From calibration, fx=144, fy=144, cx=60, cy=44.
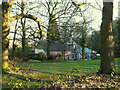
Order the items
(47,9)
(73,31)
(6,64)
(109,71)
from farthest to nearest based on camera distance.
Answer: (73,31) → (47,9) → (6,64) → (109,71)

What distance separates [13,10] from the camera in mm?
19812

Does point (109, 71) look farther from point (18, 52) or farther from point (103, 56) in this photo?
point (18, 52)

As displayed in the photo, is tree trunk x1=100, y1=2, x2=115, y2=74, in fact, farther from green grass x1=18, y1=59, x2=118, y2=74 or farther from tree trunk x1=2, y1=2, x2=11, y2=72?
tree trunk x1=2, y1=2, x2=11, y2=72

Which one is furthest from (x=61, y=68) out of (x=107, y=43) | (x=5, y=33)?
(x=5, y=33)

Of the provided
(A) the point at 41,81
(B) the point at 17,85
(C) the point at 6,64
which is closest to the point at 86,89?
(A) the point at 41,81

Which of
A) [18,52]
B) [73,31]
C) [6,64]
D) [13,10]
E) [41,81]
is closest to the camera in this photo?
[41,81]

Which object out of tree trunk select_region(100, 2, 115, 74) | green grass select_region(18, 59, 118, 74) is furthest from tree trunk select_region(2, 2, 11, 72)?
tree trunk select_region(100, 2, 115, 74)

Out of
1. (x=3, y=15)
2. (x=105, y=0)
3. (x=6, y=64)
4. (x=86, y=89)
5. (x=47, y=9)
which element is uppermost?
(x=47, y=9)

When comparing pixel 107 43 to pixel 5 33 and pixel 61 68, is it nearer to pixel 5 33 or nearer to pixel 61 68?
pixel 61 68

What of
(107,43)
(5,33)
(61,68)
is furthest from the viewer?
(61,68)

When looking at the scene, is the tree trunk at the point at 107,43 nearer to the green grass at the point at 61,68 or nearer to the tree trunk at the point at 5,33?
the green grass at the point at 61,68

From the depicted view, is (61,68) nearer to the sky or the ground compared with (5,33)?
nearer to the ground

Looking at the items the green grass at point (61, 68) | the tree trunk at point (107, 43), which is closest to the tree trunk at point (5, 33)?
the green grass at point (61, 68)

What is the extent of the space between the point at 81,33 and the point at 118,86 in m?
23.6
